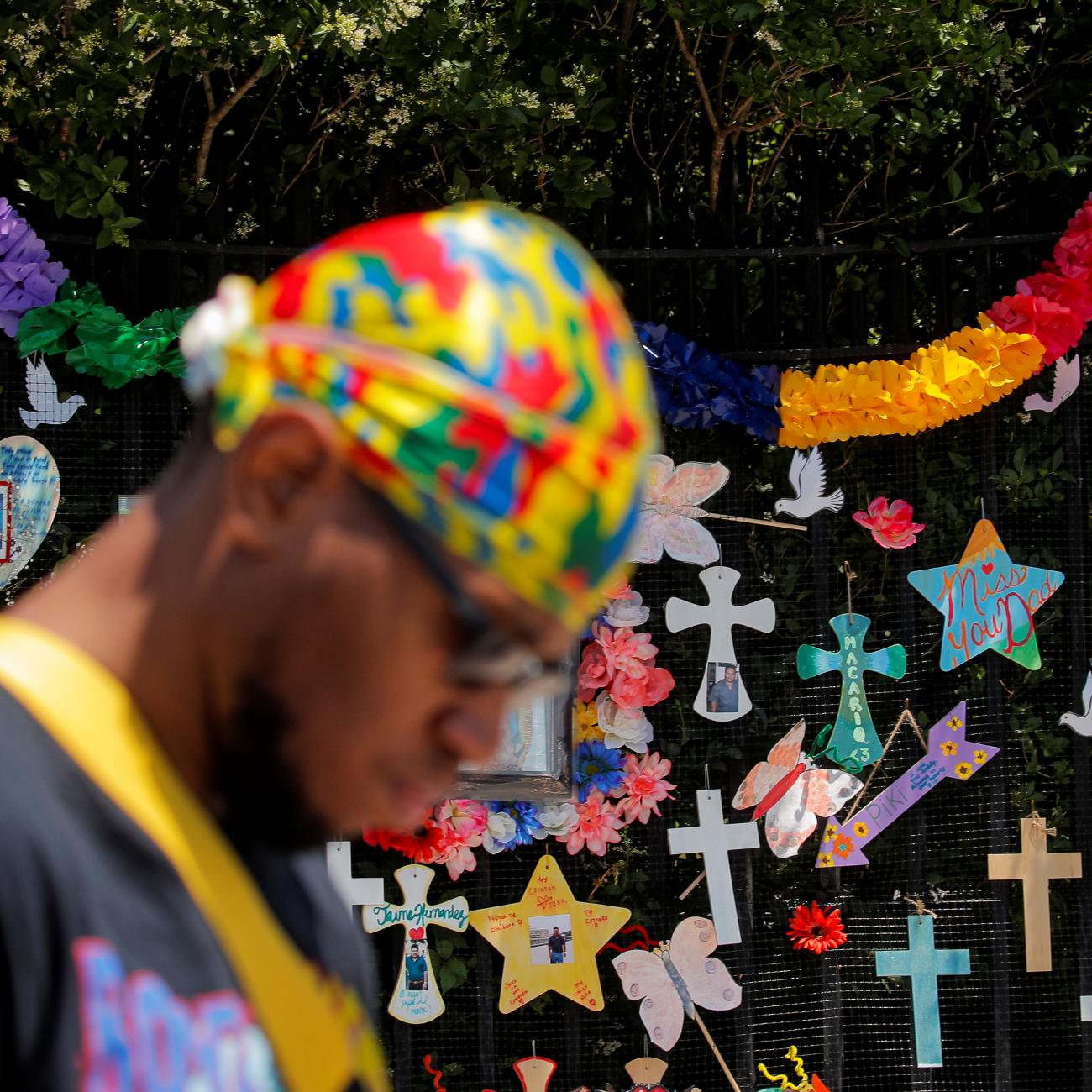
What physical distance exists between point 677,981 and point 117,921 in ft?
10.8

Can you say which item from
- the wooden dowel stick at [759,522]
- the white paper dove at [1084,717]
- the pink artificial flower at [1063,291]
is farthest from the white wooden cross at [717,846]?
the pink artificial flower at [1063,291]

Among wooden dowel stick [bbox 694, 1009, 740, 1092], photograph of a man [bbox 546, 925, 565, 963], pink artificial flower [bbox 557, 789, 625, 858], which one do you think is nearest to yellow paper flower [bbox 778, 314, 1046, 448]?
pink artificial flower [bbox 557, 789, 625, 858]

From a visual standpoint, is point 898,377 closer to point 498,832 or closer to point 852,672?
point 852,672

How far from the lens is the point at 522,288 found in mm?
753

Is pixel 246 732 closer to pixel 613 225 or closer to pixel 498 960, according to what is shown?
pixel 498 960

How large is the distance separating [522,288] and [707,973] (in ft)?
11.0

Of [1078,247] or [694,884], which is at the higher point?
[1078,247]

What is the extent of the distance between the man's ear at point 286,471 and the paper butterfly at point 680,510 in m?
3.11

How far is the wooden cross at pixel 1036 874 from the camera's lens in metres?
3.83

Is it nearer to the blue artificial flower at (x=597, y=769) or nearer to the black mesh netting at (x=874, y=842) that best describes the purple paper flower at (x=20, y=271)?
the black mesh netting at (x=874, y=842)

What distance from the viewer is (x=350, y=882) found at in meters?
3.71

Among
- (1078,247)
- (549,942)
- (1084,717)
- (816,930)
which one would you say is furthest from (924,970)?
(1078,247)

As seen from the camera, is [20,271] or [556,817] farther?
[556,817]

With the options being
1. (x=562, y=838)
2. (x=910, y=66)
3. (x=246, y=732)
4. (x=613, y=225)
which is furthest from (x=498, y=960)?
(x=246, y=732)
